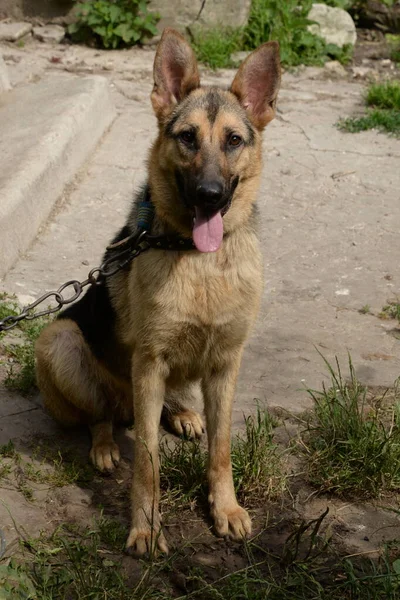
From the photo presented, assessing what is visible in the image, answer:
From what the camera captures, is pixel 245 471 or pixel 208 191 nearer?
pixel 208 191

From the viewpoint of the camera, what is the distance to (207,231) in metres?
3.54

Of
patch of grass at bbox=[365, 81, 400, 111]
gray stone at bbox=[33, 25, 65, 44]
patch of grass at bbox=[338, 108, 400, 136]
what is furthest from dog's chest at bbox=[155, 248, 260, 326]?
gray stone at bbox=[33, 25, 65, 44]

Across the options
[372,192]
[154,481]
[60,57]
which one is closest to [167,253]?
[154,481]

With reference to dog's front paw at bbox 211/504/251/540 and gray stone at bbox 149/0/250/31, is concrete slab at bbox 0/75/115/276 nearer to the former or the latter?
gray stone at bbox 149/0/250/31

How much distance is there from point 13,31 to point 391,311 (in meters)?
Result: 6.70

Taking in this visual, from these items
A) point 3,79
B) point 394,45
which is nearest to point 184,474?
point 3,79

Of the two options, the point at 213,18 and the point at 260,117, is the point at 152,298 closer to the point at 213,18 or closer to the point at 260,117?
the point at 260,117

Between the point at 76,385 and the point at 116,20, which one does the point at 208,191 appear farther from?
the point at 116,20

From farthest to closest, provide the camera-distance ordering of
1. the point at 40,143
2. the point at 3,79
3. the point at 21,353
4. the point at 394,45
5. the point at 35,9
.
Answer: the point at 394,45 < the point at 35,9 < the point at 3,79 < the point at 40,143 < the point at 21,353

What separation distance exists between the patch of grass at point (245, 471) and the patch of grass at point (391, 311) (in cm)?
197

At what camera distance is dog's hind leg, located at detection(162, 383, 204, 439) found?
4.37 metres

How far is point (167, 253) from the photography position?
366 cm

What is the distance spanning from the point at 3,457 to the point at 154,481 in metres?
0.86

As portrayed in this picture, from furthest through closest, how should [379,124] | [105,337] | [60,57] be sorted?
[60,57], [379,124], [105,337]
